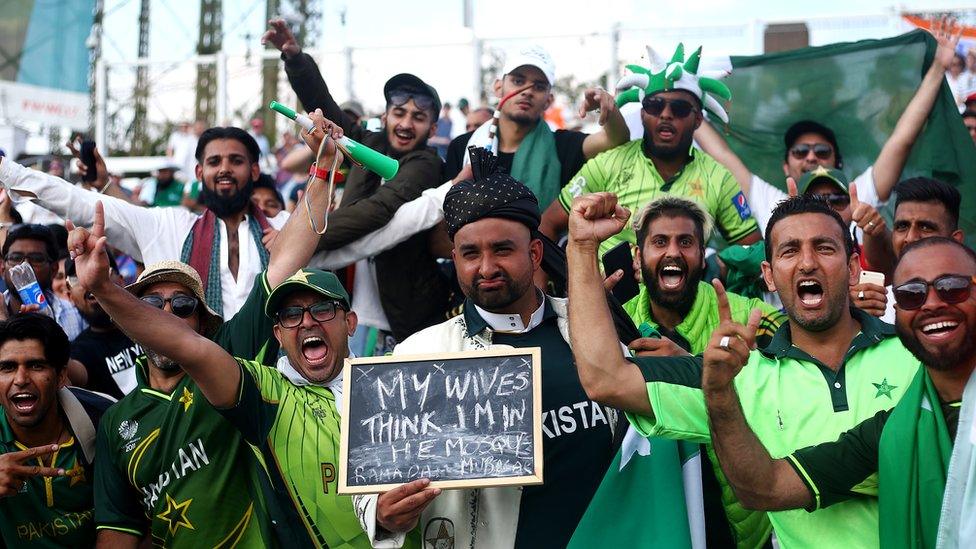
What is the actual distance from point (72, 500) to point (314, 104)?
9.25 ft

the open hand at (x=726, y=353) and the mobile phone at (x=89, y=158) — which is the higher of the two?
the mobile phone at (x=89, y=158)

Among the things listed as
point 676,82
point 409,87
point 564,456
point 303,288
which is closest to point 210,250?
point 409,87

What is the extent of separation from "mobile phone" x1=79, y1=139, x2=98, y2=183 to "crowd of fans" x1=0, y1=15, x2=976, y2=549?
9cm

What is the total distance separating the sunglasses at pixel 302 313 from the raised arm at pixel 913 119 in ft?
13.4

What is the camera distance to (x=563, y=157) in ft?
24.4

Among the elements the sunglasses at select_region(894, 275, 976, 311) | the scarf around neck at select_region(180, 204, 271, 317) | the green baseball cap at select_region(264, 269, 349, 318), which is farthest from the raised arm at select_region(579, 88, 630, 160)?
the sunglasses at select_region(894, 275, 976, 311)

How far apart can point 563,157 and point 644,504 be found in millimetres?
3315

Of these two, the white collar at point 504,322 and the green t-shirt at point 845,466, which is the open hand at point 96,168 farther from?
the green t-shirt at point 845,466

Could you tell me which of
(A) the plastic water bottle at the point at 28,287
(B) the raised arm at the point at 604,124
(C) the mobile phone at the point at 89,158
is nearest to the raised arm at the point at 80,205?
(A) the plastic water bottle at the point at 28,287

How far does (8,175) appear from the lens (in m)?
6.55

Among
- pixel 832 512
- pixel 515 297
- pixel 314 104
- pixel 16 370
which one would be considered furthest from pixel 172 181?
pixel 832 512

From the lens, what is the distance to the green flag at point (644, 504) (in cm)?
439

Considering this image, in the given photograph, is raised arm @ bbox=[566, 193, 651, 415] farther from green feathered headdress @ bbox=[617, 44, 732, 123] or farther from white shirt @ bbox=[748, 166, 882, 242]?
white shirt @ bbox=[748, 166, 882, 242]

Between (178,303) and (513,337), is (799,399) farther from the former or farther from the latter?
(178,303)
